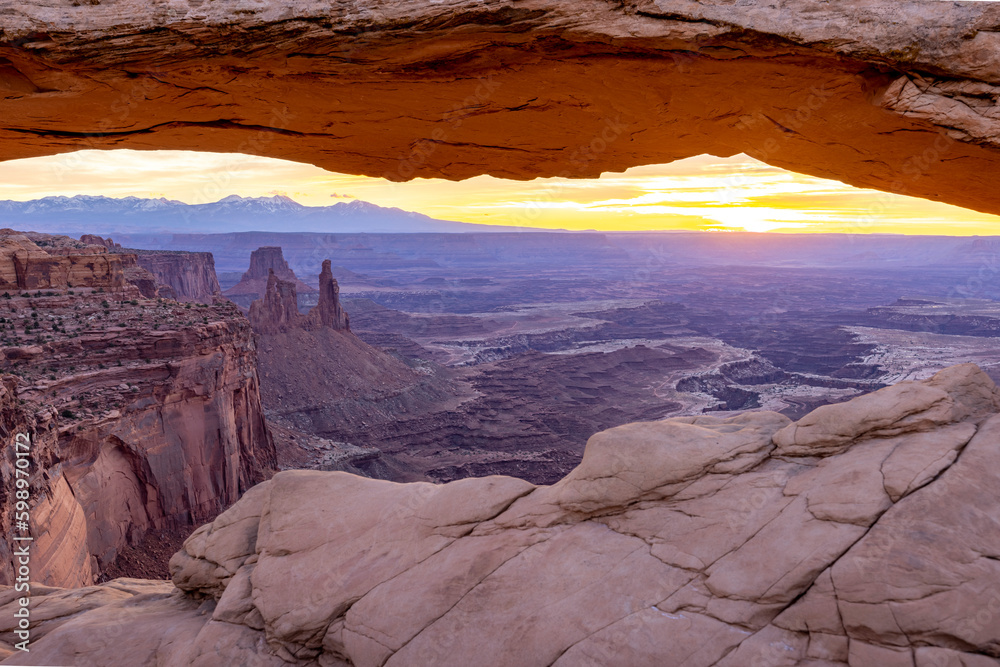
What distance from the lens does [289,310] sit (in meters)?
61.7

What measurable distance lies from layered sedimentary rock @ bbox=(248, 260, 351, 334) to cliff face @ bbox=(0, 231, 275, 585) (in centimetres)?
3088

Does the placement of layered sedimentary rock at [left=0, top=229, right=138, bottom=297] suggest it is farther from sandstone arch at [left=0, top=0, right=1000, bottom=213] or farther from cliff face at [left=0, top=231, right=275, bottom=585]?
sandstone arch at [left=0, top=0, right=1000, bottom=213]

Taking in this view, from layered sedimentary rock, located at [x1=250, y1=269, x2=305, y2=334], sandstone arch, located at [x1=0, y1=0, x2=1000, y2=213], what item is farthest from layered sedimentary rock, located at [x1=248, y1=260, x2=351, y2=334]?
sandstone arch, located at [x1=0, y1=0, x2=1000, y2=213]

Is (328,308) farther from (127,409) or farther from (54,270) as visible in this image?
(127,409)

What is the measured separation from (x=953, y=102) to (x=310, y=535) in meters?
7.94

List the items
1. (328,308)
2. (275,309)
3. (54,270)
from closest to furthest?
(54,270) < (275,309) < (328,308)

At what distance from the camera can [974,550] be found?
15.9 ft

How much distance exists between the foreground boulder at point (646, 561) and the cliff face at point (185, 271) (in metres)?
88.9

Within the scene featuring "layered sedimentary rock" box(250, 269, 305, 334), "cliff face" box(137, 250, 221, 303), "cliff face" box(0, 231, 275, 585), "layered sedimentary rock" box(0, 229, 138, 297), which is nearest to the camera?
"cliff face" box(0, 231, 275, 585)

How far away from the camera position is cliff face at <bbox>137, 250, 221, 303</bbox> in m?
90.9

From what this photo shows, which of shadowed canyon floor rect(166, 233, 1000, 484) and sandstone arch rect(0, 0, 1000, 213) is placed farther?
shadowed canyon floor rect(166, 233, 1000, 484)

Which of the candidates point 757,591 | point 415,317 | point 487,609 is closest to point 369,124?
point 487,609

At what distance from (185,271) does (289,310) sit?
43079 millimetres

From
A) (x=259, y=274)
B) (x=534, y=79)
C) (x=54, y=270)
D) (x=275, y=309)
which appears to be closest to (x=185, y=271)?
(x=259, y=274)
